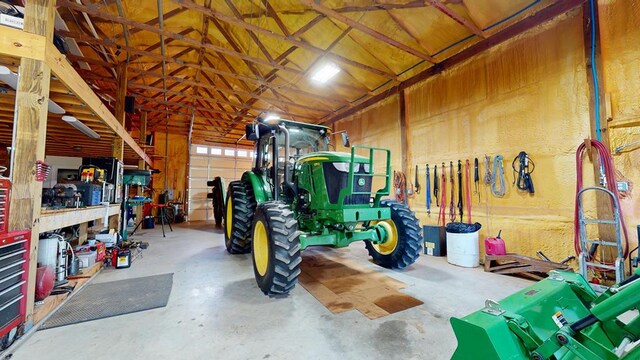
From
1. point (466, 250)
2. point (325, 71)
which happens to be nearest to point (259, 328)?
point (466, 250)

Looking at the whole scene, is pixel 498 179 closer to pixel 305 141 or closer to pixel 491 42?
pixel 491 42

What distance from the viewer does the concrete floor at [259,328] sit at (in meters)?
1.55

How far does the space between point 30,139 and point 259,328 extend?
86.4 inches

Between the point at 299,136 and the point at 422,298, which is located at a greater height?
the point at 299,136

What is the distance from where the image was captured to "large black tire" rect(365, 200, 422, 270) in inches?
124

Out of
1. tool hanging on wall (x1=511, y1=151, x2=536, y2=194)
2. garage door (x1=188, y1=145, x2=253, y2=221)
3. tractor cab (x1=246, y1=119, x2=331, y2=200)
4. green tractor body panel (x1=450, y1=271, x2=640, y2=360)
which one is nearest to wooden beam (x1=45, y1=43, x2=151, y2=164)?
tractor cab (x1=246, y1=119, x2=331, y2=200)

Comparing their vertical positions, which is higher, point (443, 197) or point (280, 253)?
point (443, 197)

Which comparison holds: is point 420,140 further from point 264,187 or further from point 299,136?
point 264,187

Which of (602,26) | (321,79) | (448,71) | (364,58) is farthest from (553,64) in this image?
(321,79)

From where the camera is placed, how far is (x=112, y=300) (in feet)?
7.60

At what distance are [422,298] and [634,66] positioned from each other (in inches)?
134

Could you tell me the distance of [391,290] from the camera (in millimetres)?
2557

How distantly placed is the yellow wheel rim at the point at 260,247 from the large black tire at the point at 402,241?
1.68 metres

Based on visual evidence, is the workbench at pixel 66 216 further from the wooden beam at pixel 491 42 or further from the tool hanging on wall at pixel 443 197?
the wooden beam at pixel 491 42
